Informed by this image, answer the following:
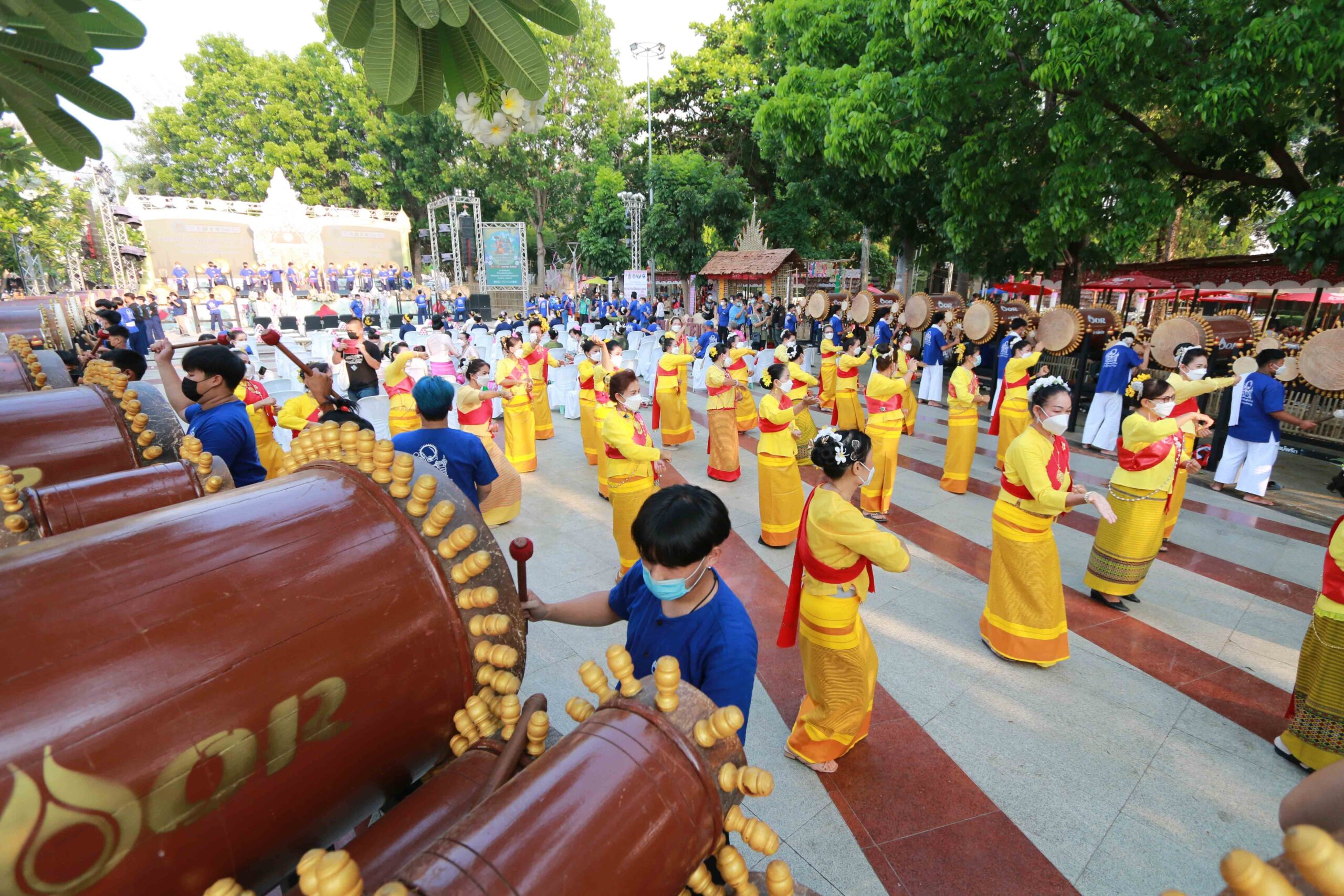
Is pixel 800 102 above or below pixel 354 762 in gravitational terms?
above

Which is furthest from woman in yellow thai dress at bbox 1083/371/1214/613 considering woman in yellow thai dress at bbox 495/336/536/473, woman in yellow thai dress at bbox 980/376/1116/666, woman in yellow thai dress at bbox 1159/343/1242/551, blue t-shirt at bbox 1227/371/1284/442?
woman in yellow thai dress at bbox 495/336/536/473

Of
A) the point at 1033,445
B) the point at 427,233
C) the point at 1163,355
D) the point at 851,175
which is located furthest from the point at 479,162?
the point at 1033,445

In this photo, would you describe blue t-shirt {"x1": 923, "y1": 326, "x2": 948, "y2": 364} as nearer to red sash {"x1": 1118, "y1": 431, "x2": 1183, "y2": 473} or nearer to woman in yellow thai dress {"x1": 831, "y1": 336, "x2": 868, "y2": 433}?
woman in yellow thai dress {"x1": 831, "y1": 336, "x2": 868, "y2": 433}

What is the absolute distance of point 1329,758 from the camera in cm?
288

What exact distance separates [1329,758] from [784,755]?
2.48m

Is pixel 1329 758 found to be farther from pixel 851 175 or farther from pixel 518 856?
pixel 851 175

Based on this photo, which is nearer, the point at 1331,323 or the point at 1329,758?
the point at 1329,758

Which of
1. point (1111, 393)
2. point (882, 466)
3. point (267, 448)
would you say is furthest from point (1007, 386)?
point (267, 448)

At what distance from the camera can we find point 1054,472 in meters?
3.63

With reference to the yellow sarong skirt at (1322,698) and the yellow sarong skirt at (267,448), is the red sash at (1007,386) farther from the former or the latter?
the yellow sarong skirt at (267,448)

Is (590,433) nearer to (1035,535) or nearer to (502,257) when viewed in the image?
(1035,535)

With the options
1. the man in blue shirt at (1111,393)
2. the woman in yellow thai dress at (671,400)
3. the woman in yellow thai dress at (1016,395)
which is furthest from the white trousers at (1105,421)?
the woman in yellow thai dress at (671,400)

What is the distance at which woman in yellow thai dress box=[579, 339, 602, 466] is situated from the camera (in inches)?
287

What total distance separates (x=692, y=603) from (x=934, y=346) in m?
10.3
